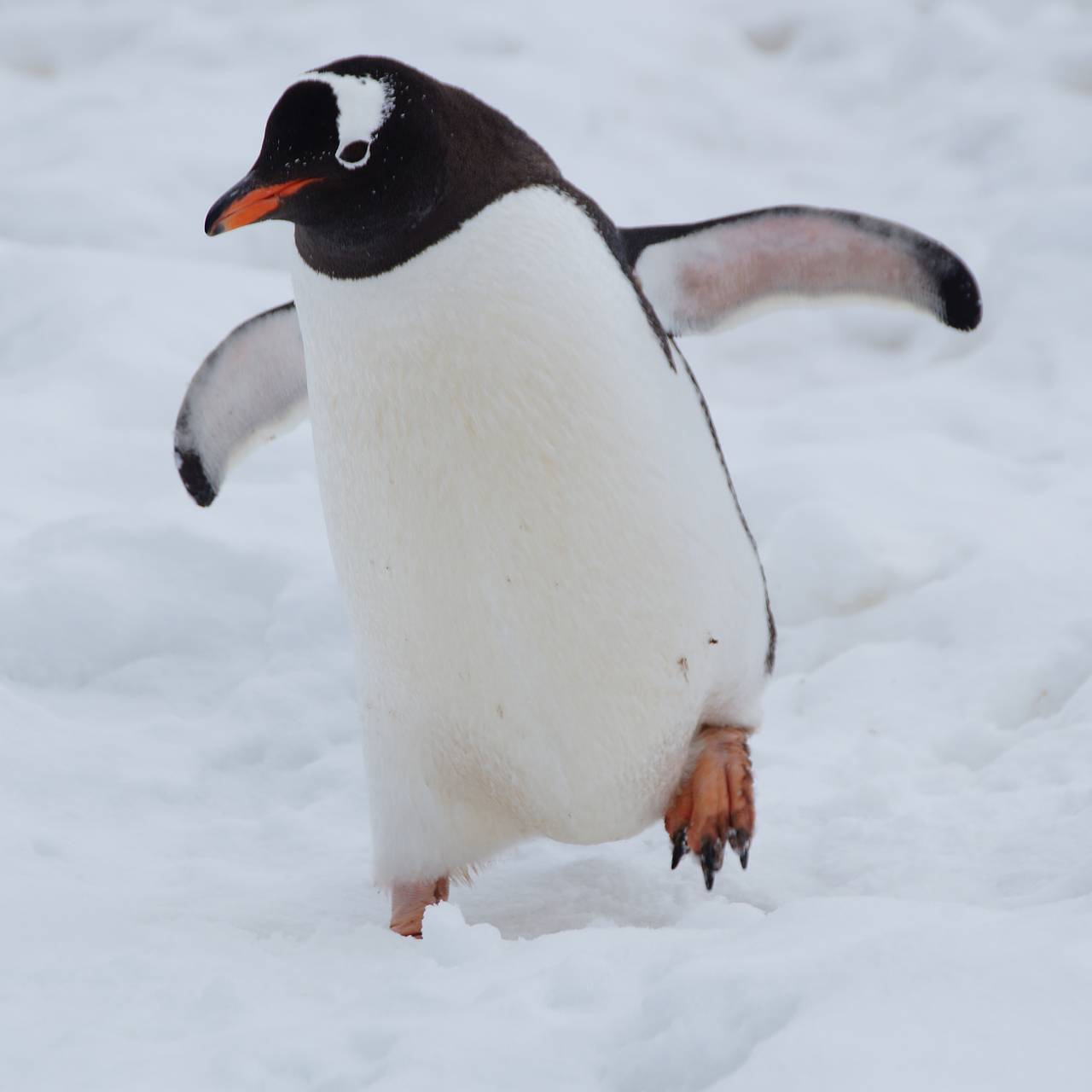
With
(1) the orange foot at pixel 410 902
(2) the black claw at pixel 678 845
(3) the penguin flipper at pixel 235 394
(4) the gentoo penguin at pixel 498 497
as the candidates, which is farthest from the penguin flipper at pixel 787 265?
(1) the orange foot at pixel 410 902

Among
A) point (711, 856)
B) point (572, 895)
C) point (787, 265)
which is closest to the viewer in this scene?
point (711, 856)

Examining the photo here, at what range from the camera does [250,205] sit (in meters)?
1.57

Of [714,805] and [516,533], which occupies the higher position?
[516,533]

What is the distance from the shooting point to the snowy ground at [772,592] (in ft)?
3.87

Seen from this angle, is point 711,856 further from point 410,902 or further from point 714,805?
point 410,902

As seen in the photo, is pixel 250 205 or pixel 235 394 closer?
pixel 250 205

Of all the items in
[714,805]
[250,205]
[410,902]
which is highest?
[250,205]

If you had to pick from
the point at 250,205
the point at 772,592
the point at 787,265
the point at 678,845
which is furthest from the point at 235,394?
the point at 772,592

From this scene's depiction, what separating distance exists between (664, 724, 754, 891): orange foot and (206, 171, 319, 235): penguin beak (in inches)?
33.4

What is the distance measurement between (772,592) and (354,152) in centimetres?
147

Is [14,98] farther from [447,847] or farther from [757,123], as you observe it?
[447,847]

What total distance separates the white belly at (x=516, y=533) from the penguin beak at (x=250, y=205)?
0.38 ft

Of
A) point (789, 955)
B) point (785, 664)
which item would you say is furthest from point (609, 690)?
point (785, 664)

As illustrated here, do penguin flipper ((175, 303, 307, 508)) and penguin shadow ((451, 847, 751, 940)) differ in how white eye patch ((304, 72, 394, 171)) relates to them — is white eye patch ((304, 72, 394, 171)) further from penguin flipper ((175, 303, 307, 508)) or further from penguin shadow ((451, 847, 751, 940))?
penguin shadow ((451, 847, 751, 940))
